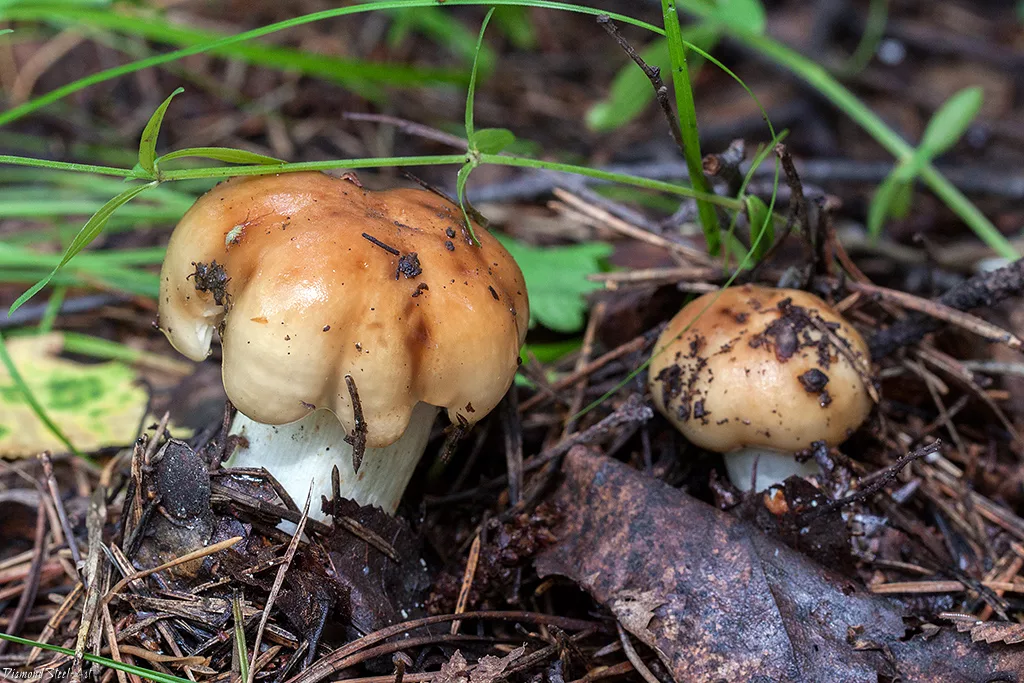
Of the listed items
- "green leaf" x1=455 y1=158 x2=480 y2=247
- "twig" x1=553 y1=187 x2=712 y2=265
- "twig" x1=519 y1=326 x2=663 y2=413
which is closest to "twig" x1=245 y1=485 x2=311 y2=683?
"green leaf" x1=455 y1=158 x2=480 y2=247

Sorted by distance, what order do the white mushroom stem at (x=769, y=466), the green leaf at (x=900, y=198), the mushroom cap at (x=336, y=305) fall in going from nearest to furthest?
the mushroom cap at (x=336, y=305) → the white mushroom stem at (x=769, y=466) → the green leaf at (x=900, y=198)

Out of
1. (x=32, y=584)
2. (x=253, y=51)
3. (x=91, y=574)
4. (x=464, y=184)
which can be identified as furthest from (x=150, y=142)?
(x=253, y=51)

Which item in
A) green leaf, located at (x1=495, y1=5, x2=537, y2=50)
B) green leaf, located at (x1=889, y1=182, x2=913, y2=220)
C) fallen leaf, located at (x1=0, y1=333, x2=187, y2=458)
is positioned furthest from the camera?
green leaf, located at (x1=495, y1=5, x2=537, y2=50)

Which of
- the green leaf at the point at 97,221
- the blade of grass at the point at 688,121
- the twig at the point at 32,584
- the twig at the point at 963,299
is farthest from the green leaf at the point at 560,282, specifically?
the twig at the point at 32,584

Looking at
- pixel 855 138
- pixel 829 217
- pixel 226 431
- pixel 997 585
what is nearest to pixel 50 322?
pixel 226 431

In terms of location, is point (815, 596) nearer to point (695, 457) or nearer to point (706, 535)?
point (706, 535)

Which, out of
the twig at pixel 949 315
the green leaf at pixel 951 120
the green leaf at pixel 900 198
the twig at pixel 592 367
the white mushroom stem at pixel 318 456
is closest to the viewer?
the white mushroom stem at pixel 318 456

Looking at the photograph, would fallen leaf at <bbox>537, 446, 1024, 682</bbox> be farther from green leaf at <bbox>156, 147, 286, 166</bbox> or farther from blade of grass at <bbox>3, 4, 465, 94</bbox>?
blade of grass at <bbox>3, 4, 465, 94</bbox>

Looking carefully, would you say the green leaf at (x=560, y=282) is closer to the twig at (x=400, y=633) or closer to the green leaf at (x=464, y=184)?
Answer: the green leaf at (x=464, y=184)
